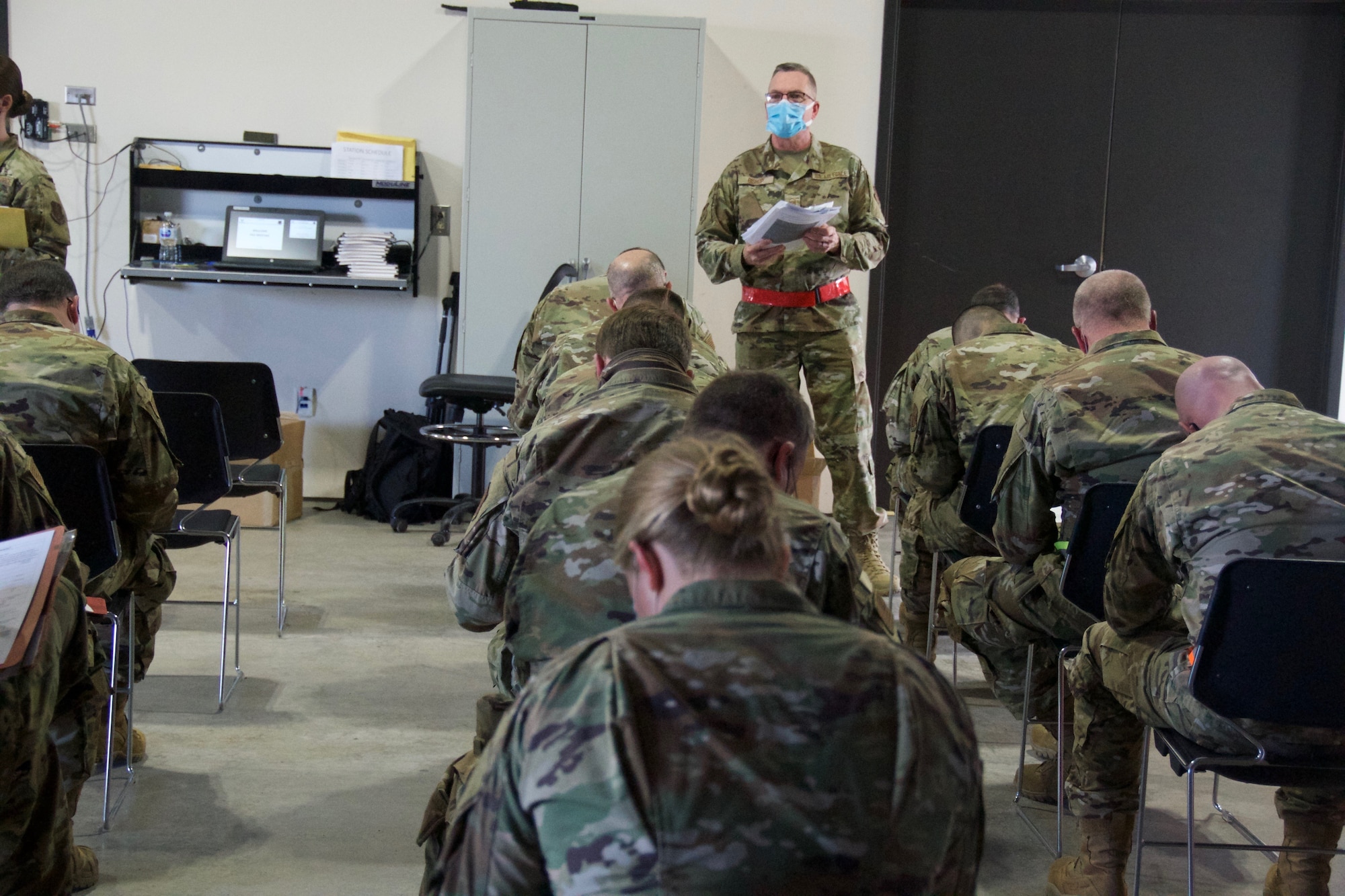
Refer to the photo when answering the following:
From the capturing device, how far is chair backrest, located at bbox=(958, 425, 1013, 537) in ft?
10.9

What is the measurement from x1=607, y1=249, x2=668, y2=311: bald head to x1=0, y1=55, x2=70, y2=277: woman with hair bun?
205cm

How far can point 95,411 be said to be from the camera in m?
2.80

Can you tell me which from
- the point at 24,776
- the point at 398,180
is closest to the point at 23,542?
the point at 24,776

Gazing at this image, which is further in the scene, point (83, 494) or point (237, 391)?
point (237, 391)

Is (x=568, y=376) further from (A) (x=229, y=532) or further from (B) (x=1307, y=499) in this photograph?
(B) (x=1307, y=499)

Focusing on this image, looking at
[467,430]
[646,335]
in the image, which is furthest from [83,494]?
[467,430]

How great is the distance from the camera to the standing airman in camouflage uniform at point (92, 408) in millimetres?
2770

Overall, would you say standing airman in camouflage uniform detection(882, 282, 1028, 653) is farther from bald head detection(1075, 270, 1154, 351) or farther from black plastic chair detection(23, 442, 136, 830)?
black plastic chair detection(23, 442, 136, 830)

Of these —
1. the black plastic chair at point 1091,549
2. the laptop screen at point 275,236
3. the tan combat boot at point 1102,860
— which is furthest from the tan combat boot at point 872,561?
the laptop screen at point 275,236

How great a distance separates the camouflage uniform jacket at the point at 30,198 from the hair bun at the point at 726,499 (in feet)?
13.0

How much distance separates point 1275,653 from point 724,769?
1.39m

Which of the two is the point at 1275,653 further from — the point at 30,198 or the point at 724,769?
the point at 30,198

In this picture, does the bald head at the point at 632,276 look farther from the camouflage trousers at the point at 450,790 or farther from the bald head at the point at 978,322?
the camouflage trousers at the point at 450,790

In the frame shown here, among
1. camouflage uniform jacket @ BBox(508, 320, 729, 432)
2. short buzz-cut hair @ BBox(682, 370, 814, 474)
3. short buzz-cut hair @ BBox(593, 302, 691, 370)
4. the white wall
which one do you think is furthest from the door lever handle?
short buzz-cut hair @ BBox(682, 370, 814, 474)
